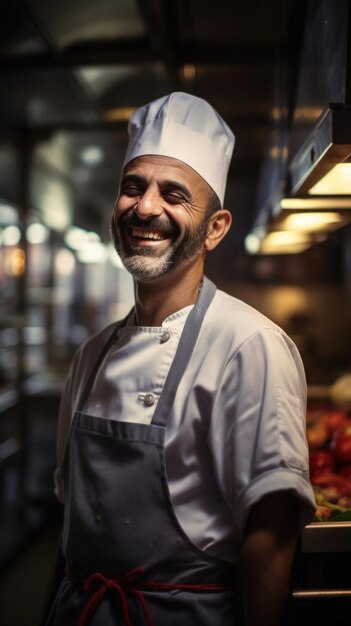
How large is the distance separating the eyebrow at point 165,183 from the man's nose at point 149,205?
32 millimetres

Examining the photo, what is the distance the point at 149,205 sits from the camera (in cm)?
142

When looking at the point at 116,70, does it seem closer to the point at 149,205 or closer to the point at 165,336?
the point at 149,205

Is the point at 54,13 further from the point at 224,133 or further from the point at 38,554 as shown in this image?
the point at 38,554

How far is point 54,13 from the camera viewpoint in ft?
7.63

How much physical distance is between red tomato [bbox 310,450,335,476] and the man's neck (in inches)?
31.0

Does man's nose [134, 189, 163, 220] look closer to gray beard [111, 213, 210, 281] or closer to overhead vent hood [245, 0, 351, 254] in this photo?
gray beard [111, 213, 210, 281]

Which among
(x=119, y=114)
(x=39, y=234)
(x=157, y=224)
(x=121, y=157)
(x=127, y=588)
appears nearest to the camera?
(x=127, y=588)

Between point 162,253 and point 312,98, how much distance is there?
780 millimetres

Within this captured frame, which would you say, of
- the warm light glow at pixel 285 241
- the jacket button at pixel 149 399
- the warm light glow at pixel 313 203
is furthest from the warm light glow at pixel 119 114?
the jacket button at pixel 149 399

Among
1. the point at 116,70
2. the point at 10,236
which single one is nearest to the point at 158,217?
the point at 116,70

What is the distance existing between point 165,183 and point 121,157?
11.0 feet

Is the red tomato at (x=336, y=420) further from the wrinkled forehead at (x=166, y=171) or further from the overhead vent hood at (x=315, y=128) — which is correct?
the wrinkled forehead at (x=166, y=171)

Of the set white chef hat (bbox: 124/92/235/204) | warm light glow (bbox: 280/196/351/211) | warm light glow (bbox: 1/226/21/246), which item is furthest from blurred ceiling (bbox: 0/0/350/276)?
white chef hat (bbox: 124/92/235/204)

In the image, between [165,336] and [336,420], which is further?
[336,420]
